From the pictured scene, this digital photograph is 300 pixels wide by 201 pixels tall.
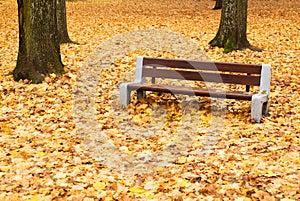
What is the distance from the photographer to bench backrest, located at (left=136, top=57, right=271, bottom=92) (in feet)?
21.2

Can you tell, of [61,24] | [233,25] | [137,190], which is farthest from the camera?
[61,24]

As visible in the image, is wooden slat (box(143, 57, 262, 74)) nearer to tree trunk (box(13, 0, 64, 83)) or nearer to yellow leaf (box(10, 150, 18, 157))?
tree trunk (box(13, 0, 64, 83))

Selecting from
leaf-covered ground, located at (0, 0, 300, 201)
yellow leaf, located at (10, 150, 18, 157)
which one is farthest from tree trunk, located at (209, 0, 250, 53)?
yellow leaf, located at (10, 150, 18, 157)

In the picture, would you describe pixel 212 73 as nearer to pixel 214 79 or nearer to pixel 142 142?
pixel 214 79

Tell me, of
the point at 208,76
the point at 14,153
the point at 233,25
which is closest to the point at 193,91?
the point at 208,76

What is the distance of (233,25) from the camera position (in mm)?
10227

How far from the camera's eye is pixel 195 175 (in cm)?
443

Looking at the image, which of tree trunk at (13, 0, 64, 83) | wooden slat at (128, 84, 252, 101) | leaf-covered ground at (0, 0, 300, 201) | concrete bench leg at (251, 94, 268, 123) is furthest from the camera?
tree trunk at (13, 0, 64, 83)

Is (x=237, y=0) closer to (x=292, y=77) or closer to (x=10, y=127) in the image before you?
(x=292, y=77)

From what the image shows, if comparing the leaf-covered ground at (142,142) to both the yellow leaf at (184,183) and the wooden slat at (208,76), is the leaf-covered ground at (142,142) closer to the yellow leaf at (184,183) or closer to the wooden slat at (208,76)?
the yellow leaf at (184,183)

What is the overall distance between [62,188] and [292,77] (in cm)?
531

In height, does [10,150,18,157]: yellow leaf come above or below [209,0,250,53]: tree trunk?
below

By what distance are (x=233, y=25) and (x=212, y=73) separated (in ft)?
12.8

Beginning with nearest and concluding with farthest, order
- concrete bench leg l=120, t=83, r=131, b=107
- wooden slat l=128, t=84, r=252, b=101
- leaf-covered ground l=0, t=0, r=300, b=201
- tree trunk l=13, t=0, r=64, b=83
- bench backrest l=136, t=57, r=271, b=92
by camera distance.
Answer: leaf-covered ground l=0, t=0, r=300, b=201 → wooden slat l=128, t=84, r=252, b=101 → bench backrest l=136, t=57, r=271, b=92 → concrete bench leg l=120, t=83, r=131, b=107 → tree trunk l=13, t=0, r=64, b=83
